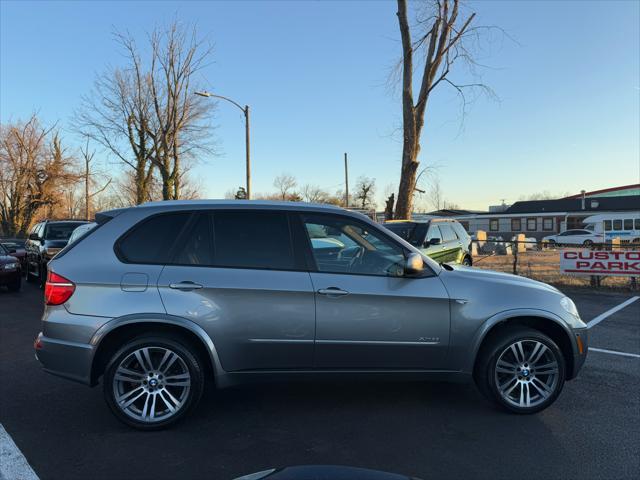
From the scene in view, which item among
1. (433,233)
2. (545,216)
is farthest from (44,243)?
(545,216)

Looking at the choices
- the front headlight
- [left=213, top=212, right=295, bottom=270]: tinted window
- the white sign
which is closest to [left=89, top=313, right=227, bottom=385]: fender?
[left=213, top=212, right=295, bottom=270]: tinted window

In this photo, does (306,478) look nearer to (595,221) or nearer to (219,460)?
(219,460)

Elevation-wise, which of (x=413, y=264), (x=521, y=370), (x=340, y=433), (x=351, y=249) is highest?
(x=351, y=249)

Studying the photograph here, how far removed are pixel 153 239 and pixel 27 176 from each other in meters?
42.7

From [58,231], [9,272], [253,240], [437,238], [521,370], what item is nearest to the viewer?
[253,240]

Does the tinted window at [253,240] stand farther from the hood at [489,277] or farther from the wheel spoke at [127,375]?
the hood at [489,277]

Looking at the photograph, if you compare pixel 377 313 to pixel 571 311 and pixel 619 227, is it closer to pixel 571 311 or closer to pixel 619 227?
pixel 571 311

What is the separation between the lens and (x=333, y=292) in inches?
151

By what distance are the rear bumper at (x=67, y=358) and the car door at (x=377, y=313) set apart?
178 centimetres

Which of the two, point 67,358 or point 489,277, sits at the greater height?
point 489,277

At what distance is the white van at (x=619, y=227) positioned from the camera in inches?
1361

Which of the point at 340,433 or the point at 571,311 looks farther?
the point at 571,311

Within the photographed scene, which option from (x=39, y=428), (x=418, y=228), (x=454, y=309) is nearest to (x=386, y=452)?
(x=454, y=309)

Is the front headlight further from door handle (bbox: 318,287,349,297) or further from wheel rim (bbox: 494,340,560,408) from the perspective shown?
door handle (bbox: 318,287,349,297)
